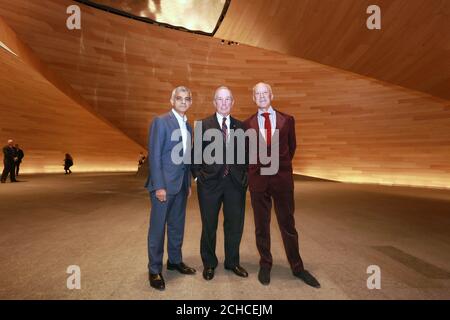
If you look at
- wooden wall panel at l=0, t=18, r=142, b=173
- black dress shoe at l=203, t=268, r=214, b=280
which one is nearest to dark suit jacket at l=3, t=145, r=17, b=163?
wooden wall panel at l=0, t=18, r=142, b=173

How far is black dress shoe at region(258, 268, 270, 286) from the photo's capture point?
6.66 ft

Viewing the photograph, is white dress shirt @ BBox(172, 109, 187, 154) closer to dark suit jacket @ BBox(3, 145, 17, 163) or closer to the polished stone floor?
the polished stone floor

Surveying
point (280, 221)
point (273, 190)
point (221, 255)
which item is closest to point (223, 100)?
point (273, 190)

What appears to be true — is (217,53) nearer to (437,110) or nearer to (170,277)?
(437,110)

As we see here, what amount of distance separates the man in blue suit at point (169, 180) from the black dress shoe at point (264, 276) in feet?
1.66

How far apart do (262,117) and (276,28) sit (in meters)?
3.43

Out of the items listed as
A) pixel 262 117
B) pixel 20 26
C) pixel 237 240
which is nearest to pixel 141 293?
pixel 237 240

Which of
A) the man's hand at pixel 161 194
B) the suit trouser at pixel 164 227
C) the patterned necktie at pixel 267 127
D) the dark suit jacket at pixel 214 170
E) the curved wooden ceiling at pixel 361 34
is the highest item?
the curved wooden ceiling at pixel 361 34

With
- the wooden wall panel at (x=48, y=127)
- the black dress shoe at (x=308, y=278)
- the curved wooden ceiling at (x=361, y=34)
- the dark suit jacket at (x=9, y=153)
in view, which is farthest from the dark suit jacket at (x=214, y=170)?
the wooden wall panel at (x=48, y=127)

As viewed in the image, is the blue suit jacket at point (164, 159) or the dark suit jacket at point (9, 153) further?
the dark suit jacket at point (9, 153)

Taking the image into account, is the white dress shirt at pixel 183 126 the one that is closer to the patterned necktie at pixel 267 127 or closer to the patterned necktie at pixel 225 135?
the patterned necktie at pixel 225 135

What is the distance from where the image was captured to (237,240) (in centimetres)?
225

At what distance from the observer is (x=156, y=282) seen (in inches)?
76.3

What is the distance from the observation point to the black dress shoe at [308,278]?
198 centimetres
